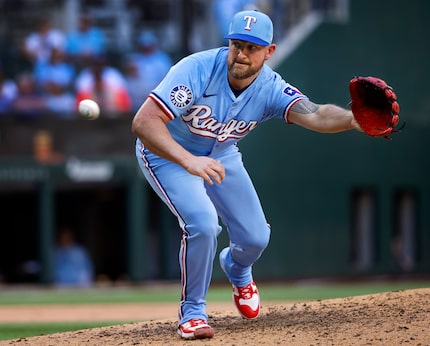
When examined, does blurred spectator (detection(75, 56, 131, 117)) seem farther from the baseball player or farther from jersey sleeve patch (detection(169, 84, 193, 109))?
jersey sleeve patch (detection(169, 84, 193, 109))

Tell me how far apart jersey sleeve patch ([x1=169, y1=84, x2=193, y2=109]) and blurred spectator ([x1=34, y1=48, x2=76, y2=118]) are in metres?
8.74

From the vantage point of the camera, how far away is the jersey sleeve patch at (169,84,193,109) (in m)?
5.28

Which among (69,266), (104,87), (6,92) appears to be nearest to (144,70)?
(104,87)

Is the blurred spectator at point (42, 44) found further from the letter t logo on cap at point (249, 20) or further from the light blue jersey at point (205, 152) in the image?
the letter t logo on cap at point (249, 20)

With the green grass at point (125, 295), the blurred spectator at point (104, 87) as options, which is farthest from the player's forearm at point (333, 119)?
the blurred spectator at point (104, 87)

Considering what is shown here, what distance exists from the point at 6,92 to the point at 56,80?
72 cm

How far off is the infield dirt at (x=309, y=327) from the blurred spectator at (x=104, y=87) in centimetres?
769

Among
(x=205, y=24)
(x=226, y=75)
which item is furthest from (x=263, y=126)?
(x=226, y=75)

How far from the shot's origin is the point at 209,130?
5.57m

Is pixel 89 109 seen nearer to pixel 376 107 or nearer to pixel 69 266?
pixel 376 107

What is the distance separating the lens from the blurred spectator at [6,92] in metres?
13.7

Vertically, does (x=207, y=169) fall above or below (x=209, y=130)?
below

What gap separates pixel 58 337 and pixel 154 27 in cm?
962

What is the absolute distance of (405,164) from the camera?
16.8 metres
